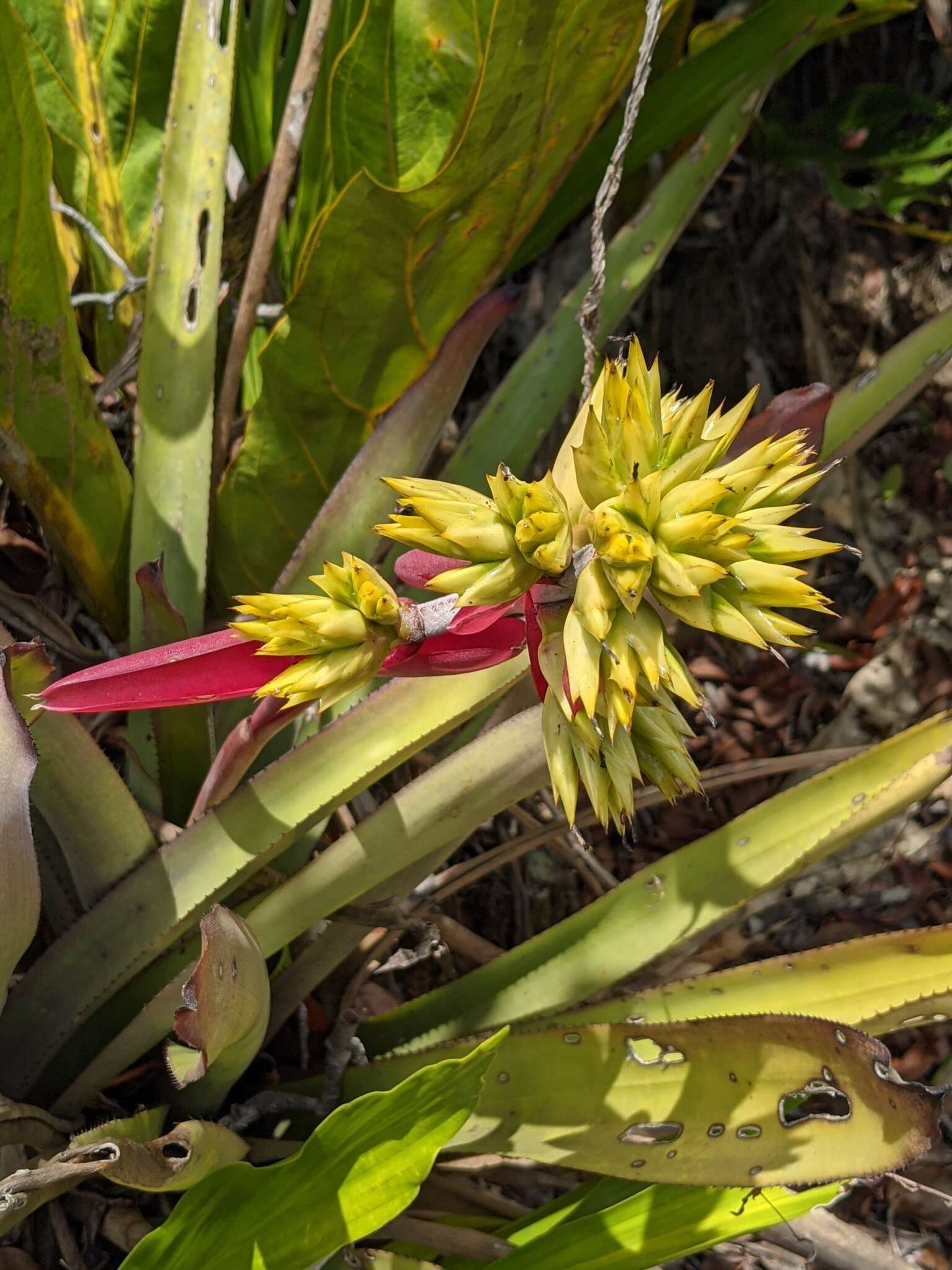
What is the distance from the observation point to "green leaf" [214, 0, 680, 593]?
879mm

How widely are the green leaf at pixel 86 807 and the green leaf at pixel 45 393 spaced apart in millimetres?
237

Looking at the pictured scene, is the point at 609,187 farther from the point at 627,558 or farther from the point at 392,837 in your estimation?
the point at 392,837

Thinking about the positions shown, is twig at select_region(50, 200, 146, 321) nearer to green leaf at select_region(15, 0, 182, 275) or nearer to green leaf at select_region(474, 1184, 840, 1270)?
green leaf at select_region(15, 0, 182, 275)

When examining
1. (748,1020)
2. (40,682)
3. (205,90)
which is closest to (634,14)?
(205,90)

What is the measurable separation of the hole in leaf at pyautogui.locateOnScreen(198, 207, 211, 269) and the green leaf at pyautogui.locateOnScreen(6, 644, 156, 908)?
1.43 feet

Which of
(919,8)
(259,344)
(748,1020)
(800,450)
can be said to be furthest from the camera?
(919,8)

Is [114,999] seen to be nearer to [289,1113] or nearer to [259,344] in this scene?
[289,1113]

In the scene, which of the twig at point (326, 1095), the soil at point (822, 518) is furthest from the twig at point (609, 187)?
the soil at point (822, 518)

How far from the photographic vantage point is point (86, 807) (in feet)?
2.75

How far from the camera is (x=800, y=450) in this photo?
64cm

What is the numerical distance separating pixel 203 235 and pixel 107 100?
0.89 ft

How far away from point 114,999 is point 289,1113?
199mm

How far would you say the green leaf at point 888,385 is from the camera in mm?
959

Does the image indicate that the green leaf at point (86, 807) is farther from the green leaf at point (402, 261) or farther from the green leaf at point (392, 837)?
the green leaf at point (402, 261)
